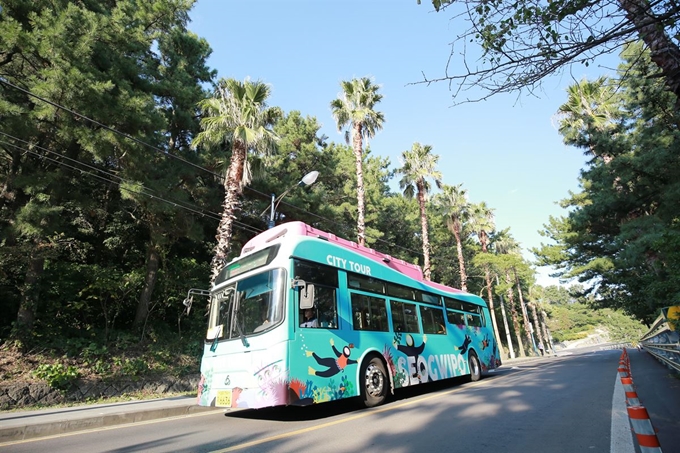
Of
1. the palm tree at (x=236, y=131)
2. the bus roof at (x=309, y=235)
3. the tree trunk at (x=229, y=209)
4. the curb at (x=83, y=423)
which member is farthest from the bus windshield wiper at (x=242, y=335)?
the palm tree at (x=236, y=131)

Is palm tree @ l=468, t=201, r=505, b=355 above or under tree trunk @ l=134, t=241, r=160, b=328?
above

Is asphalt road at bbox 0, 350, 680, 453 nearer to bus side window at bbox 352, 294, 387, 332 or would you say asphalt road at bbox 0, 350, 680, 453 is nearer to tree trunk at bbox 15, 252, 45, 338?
bus side window at bbox 352, 294, 387, 332

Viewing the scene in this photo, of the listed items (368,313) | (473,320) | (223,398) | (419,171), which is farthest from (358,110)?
(223,398)

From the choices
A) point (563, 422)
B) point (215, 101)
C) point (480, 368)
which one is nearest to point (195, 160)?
point (215, 101)

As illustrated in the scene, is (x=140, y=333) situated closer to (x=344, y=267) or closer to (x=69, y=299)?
(x=69, y=299)

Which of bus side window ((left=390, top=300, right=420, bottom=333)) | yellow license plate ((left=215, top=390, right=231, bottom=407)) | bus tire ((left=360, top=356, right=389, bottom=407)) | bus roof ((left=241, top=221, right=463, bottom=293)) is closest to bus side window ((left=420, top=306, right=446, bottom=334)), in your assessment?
bus side window ((left=390, top=300, right=420, bottom=333))

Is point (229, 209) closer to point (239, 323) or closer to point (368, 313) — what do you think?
point (239, 323)

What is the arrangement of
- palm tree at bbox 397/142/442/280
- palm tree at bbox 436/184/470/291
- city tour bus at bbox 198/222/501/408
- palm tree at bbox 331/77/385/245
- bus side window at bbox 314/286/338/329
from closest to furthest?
city tour bus at bbox 198/222/501/408
bus side window at bbox 314/286/338/329
palm tree at bbox 331/77/385/245
palm tree at bbox 397/142/442/280
palm tree at bbox 436/184/470/291

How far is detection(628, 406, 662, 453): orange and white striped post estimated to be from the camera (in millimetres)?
2367

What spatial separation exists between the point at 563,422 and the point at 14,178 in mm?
15807

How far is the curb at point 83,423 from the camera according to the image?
621 cm

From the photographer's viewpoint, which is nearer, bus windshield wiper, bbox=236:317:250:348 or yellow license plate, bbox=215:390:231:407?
yellow license plate, bbox=215:390:231:407

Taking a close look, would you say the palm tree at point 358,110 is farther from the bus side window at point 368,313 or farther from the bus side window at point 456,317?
the bus side window at point 368,313

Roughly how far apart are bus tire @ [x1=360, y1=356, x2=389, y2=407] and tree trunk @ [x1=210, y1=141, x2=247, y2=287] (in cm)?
685
